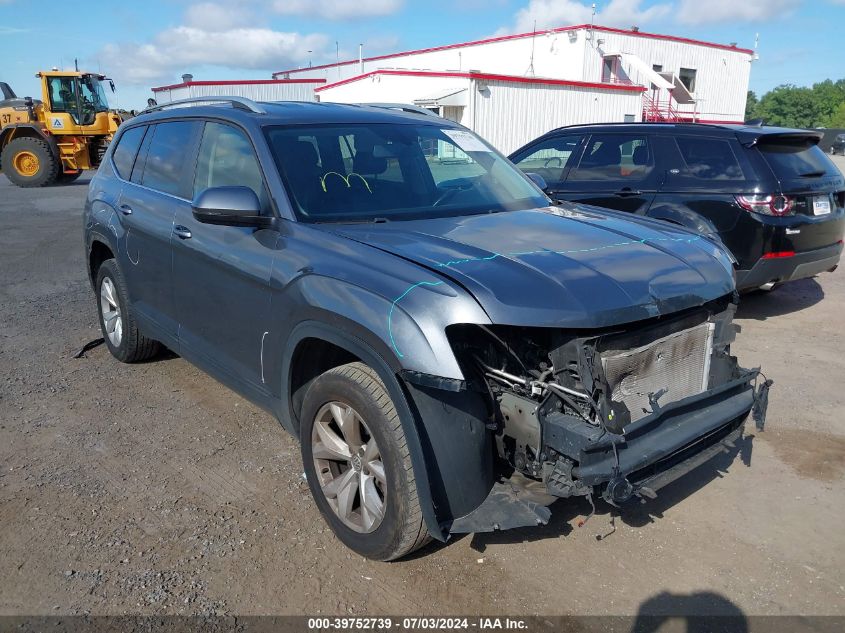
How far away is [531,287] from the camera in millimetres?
2736

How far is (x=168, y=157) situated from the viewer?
15.0 ft

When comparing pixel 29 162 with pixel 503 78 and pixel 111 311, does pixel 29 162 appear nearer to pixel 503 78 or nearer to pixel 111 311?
pixel 503 78

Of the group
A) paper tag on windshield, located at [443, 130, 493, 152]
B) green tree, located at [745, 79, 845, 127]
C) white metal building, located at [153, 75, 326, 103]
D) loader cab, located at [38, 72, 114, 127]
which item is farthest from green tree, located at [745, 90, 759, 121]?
paper tag on windshield, located at [443, 130, 493, 152]

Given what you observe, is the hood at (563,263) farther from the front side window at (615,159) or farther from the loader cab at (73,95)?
the loader cab at (73,95)

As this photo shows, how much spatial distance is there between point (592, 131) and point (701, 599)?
5.68 meters

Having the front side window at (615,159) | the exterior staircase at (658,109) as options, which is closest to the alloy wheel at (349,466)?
the front side window at (615,159)

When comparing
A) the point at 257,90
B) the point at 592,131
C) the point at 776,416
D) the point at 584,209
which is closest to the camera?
the point at 584,209

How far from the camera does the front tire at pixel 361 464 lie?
2.80 m

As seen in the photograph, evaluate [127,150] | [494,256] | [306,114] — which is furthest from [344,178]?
[127,150]

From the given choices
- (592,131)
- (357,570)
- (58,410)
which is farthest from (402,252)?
(592,131)

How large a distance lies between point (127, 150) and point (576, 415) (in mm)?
4061

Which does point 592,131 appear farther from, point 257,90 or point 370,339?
point 257,90

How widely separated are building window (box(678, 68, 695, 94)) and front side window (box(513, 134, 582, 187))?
107 feet

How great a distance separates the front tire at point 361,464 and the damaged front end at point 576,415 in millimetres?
275
